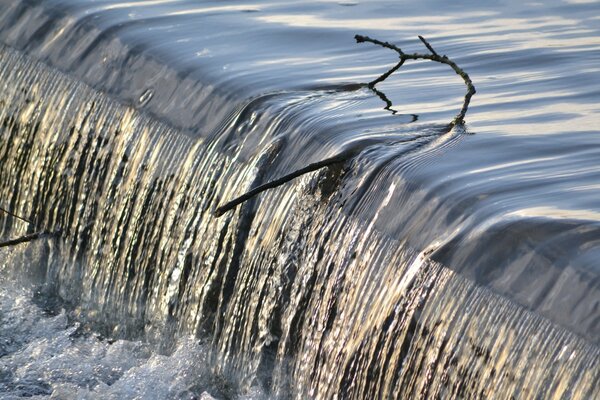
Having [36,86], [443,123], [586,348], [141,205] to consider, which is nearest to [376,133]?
[443,123]

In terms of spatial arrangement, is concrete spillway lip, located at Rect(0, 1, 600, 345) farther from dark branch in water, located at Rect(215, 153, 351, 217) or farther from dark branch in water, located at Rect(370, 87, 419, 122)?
dark branch in water, located at Rect(370, 87, 419, 122)

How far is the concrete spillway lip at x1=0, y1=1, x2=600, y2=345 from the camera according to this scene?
13.3 ft

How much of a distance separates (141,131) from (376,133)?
1307 millimetres

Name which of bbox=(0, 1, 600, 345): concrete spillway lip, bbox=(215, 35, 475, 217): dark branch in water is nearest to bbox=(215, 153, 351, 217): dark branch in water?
bbox=(215, 35, 475, 217): dark branch in water

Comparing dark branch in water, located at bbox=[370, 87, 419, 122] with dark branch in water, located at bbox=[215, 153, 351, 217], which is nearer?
dark branch in water, located at bbox=[215, 153, 351, 217]

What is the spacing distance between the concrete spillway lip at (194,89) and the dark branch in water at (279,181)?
245mm

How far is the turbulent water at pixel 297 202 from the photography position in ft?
13.9

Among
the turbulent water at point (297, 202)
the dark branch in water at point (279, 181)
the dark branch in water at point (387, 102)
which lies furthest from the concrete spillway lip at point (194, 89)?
the dark branch in water at point (387, 102)

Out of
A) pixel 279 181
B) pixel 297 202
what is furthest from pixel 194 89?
pixel 279 181

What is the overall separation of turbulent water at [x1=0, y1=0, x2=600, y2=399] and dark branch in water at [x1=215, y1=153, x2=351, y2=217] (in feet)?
0.17

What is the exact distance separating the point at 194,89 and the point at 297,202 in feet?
4.14

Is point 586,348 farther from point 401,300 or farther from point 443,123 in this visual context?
point 443,123

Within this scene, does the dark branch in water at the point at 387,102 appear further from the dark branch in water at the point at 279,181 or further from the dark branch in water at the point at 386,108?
the dark branch in water at the point at 279,181

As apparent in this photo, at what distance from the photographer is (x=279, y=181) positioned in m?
4.73
